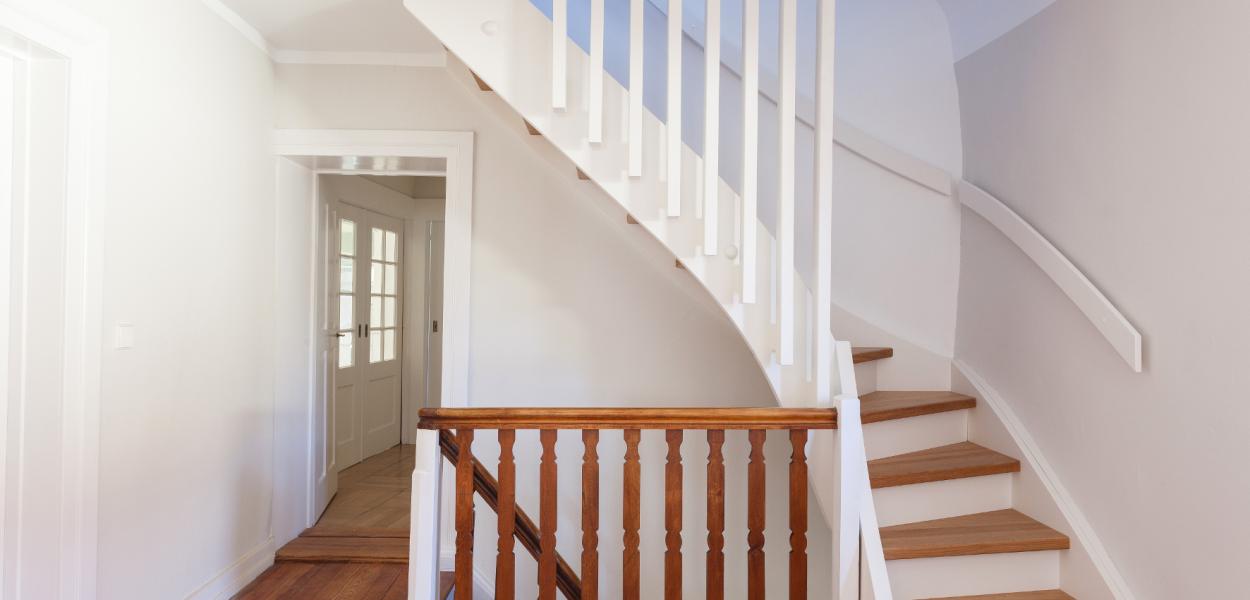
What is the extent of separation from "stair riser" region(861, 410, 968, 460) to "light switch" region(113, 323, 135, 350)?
254 centimetres

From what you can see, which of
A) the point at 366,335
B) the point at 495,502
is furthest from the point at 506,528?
the point at 366,335

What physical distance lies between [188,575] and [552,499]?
165 cm

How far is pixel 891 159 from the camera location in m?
3.17

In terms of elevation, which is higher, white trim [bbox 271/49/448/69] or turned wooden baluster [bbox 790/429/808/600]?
white trim [bbox 271/49/448/69]

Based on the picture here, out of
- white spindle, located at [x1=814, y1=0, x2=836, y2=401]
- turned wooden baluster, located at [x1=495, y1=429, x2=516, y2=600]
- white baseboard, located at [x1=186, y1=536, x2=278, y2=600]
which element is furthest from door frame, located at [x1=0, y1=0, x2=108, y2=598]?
white spindle, located at [x1=814, y1=0, x2=836, y2=401]

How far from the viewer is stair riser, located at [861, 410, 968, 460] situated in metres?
2.62

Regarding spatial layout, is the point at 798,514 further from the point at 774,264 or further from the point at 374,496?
the point at 374,496


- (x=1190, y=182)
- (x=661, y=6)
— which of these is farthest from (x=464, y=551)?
(x=661, y=6)

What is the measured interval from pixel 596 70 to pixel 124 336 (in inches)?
69.5

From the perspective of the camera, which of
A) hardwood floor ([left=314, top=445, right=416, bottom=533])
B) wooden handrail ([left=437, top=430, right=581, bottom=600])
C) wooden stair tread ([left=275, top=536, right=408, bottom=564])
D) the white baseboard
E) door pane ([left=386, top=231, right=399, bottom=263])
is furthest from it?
door pane ([left=386, top=231, right=399, bottom=263])

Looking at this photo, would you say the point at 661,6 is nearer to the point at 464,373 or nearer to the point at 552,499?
the point at 464,373

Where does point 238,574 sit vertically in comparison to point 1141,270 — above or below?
below

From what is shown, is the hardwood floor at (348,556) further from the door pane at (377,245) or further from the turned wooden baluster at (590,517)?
the door pane at (377,245)

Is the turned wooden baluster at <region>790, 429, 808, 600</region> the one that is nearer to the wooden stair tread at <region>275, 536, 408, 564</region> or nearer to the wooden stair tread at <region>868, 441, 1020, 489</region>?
the wooden stair tread at <region>868, 441, 1020, 489</region>
